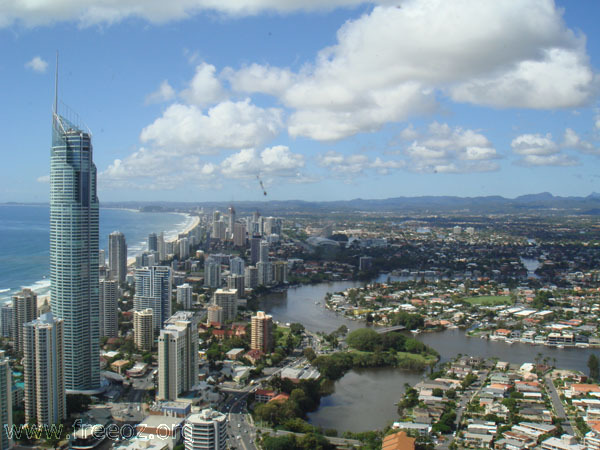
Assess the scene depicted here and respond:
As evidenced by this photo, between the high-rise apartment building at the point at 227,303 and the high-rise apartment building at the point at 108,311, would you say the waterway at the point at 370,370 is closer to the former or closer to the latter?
the high-rise apartment building at the point at 227,303

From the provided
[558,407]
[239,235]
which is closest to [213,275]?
[239,235]

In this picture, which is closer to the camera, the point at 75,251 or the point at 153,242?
the point at 75,251

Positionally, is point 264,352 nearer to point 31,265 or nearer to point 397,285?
point 397,285

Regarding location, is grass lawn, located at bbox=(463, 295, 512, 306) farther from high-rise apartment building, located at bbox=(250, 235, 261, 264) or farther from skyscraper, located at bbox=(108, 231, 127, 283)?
skyscraper, located at bbox=(108, 231, 127, 283)

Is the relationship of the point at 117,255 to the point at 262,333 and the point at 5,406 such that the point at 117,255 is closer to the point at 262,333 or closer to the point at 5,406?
the point at 262,333

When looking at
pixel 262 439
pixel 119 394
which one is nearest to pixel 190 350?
pixel 119 394

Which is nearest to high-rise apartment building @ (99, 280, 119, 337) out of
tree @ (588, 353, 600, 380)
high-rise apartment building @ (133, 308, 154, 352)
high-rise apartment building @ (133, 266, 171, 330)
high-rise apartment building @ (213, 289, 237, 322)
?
high-rise apartment building @ (133, 266, 171, 330)
